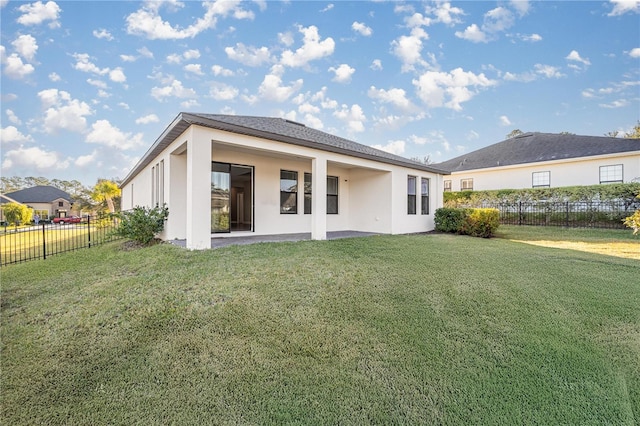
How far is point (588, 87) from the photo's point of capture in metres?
14.1

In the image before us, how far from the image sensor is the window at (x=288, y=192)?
10.0 m

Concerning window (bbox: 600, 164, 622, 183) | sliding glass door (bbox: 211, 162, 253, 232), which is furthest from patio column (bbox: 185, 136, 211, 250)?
window (bbox: 600, 164, 622, 183)

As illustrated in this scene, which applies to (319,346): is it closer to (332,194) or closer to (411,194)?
(332,194)

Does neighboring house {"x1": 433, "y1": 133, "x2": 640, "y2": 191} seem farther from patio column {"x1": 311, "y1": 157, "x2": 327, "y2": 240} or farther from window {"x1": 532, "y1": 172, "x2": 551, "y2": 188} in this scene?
patio column {"x1": 311, "y1": 157, "x2": 327, "y2": 240}

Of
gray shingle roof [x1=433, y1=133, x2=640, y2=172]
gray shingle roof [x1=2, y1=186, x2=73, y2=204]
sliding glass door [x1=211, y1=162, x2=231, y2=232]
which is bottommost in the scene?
sliding glass door [x1=211, y1=162, x2=231, y2=232]

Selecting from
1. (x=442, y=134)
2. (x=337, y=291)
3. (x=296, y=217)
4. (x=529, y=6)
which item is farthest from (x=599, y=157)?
(x=337, y=291)

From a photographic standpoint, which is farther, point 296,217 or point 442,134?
point 442,134

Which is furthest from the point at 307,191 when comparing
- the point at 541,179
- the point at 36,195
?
the point at 36,195

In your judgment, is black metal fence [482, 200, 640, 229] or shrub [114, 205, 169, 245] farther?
black metal fence [482, 200, 640, 229]

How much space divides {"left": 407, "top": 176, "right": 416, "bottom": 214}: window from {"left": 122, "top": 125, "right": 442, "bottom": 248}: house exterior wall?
8.8 inches

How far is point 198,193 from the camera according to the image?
20.7ft

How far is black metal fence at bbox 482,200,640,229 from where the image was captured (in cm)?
1264

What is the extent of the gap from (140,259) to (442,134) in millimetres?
19184

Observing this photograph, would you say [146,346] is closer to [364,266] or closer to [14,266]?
[364,266]
